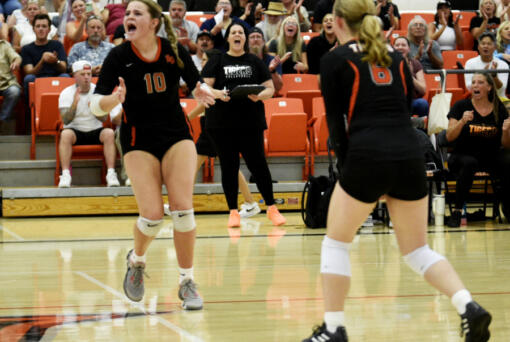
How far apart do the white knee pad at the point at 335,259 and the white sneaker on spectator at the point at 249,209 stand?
17.3 ft

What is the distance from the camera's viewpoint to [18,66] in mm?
10211

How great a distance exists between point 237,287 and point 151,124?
50.1 inches

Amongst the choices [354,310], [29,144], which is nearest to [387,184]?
[354,310]

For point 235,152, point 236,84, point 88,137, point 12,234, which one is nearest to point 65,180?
point 88,137

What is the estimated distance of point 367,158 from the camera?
318 centimetres

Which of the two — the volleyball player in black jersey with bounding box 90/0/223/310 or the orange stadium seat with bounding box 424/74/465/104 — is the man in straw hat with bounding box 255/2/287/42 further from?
the volleyball player in black jersey with bounding box 90/0/223/310

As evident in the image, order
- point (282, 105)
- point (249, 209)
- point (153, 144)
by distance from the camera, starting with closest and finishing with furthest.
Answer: point (153, 144), point (249, 209), point (282, 105)

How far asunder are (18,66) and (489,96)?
5842 millimetres

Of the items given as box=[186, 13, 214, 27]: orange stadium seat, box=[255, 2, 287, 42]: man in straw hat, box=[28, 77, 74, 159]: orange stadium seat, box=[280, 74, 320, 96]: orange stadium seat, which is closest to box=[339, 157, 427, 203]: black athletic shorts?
box=[28, 77, 74, 159]: orange stadium seat

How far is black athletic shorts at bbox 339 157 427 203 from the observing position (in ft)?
10.4

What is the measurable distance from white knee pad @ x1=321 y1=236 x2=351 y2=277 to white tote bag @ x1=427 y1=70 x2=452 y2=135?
5.17 metres

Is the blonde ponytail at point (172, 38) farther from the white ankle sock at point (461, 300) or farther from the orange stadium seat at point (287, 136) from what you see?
the orange stadium seat at point (287, 136)

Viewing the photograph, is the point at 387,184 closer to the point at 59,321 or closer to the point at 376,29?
the point at 376,29

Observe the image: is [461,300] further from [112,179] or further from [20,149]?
[20,149]
